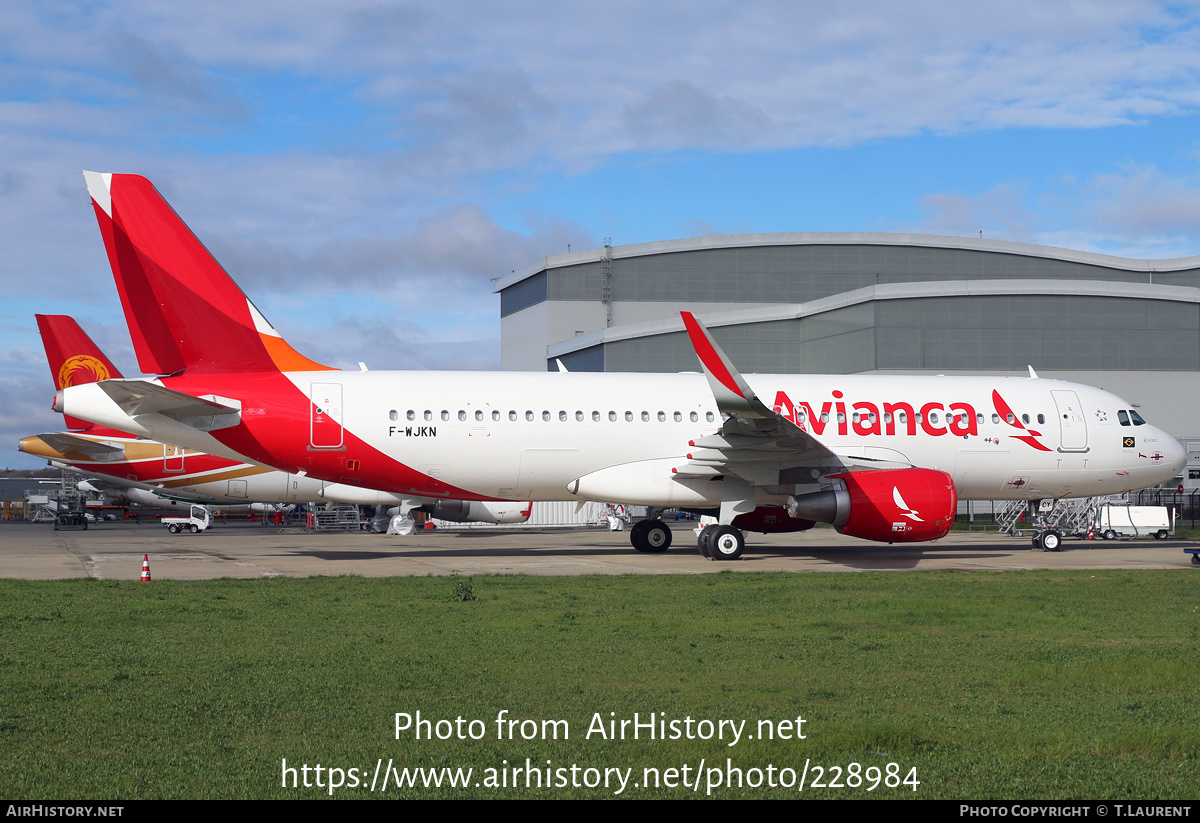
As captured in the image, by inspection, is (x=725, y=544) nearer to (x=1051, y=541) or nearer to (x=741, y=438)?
(x=741, y=438)

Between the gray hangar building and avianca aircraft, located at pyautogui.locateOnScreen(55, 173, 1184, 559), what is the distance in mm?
32199

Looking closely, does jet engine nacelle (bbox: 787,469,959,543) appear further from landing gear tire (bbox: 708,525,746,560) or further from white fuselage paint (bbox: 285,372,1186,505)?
white fuselage paint (bbox: 285,372,1186,505)

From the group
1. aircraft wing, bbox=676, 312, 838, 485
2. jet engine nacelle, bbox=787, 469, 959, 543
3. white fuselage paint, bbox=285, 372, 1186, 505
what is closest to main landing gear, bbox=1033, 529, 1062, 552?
white fuselage paint, bbox=285, 372, 1186, 505

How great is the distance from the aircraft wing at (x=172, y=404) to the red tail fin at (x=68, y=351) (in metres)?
15.6

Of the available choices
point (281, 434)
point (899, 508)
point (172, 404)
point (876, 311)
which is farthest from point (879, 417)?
point (876, 311)

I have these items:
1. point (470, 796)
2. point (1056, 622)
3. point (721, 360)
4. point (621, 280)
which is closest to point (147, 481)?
point (721, 360)

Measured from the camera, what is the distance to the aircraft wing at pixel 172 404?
59.7 feet

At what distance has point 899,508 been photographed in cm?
1877

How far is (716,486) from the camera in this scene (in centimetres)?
2094

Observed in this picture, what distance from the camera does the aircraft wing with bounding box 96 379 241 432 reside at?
18.2 meters

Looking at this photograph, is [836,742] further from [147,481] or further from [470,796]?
[147,481]

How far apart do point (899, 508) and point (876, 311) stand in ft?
127
